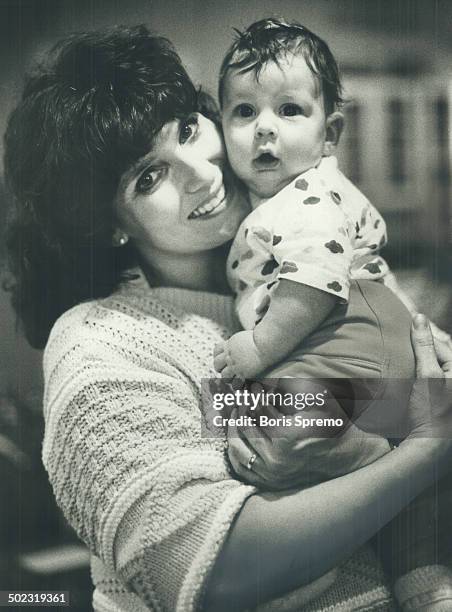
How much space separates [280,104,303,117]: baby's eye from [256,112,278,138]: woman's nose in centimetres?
2

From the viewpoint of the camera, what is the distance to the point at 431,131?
947 millimetres

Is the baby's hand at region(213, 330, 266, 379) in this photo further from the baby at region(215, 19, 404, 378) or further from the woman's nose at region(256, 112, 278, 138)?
the woman's nose at region(256, 112, 278, 138)

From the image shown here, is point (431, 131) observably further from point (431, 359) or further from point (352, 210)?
point (431, 359)

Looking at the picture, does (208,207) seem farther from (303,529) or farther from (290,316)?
(303,529)

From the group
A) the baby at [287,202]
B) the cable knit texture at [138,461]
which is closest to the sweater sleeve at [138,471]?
the cable knit texture at [138,461]

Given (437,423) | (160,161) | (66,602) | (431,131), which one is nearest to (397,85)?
(431,131)

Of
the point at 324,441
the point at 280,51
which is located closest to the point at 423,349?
the point at 324,441

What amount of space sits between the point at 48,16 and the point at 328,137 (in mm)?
407

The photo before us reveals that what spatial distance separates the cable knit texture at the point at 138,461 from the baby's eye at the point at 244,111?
28 cm

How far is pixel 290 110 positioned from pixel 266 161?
0.07m

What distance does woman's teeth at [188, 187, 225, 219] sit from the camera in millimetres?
898

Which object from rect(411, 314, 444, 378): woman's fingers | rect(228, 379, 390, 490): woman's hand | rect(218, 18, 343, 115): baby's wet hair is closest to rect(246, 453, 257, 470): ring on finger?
rect(228, 379, 390, 490): woman's hand

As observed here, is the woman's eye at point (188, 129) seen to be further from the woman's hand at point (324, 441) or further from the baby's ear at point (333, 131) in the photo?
the woman's hand at point (324, 441)

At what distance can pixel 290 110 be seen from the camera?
0.86 meters
